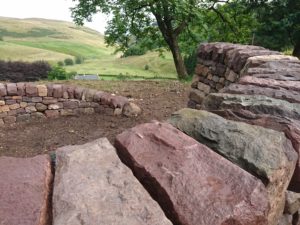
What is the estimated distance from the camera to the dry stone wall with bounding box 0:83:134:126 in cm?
797

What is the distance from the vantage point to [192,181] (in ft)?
5.22

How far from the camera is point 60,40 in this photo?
61.9m

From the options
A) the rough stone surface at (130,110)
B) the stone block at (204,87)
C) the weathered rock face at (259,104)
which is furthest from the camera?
the rough stone surface at (130,110)

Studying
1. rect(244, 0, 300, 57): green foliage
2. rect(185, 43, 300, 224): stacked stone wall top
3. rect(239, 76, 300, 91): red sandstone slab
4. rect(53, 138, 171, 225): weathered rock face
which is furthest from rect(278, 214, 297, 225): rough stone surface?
rect(244, 0, 300, 57): green foliage

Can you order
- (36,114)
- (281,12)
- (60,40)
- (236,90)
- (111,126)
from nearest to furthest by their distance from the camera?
(236,90), (111,126), (36,114), (281,12), (60,40)

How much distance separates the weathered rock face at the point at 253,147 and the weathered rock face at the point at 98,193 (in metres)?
0.50

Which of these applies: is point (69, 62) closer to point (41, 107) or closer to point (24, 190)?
point (41, 107)

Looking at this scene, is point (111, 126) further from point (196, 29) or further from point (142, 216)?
point (196, 29)

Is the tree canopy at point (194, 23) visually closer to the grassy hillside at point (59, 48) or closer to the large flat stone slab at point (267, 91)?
the large flat stone slab at point (267, 91)

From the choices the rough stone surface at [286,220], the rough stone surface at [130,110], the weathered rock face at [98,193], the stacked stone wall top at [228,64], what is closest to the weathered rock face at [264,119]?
the rough stone surface at [286,220]

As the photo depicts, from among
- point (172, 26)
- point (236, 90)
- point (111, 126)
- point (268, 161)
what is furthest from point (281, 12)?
point (268, 161)

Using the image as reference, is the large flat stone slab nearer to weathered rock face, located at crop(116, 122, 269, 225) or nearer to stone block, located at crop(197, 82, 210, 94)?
weathered rock face, located at crop(116, 122, 269, 225)

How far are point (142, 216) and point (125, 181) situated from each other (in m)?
0.24

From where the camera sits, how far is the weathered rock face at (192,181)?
1.48 meters
